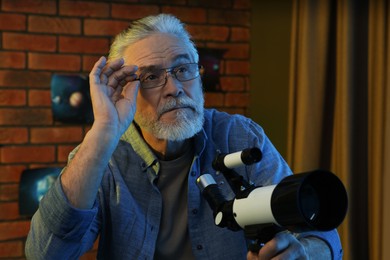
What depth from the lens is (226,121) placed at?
1562 millimetres

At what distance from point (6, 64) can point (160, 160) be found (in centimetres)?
126

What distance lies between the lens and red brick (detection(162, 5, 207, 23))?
2641mm

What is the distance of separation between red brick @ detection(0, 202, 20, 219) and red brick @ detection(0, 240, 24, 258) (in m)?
0.12

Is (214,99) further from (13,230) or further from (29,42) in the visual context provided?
(13,230)

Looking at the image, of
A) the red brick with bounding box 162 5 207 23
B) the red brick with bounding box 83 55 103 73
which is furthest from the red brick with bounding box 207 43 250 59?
the red brick with bounding box 83 55 103 73

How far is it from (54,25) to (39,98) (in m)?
0.36

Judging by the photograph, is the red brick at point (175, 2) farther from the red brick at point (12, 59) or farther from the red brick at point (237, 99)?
the red brick at point (12, 59)

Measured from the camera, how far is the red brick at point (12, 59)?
240 cm

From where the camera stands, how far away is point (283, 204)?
35.4 inches

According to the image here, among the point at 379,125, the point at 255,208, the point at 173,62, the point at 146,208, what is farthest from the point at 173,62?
the point at 379,125

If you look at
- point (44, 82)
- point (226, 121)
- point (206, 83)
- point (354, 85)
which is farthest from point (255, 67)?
point (226, 121)

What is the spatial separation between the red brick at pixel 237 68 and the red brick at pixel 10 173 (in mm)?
1154

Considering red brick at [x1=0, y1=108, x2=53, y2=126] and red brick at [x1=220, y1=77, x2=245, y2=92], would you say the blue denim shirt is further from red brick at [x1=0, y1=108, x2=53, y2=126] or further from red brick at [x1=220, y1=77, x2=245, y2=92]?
red brick at [x1=220, y1=77, x2=245, y2=92]

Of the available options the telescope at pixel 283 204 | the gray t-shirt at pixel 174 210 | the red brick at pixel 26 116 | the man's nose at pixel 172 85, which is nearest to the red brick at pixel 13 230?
the red brick at pixel 26 116
